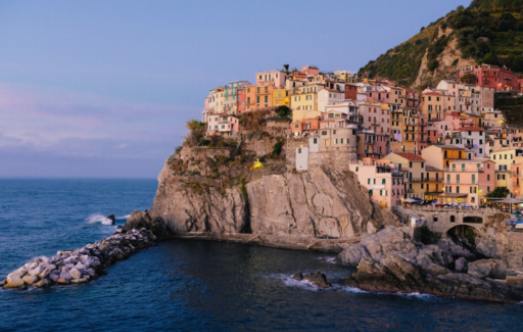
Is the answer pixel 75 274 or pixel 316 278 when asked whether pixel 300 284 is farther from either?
pixel 75 274

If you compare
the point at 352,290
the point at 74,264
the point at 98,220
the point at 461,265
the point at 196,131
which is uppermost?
the point at 196,131

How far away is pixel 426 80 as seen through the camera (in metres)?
117

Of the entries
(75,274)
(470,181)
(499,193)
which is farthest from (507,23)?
(75,274)

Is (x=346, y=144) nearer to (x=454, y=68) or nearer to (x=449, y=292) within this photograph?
(x=449, y=292)

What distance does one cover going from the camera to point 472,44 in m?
114

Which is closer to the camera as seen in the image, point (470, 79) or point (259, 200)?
point (259, 200)

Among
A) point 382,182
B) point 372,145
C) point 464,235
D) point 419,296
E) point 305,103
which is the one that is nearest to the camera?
point 419,296

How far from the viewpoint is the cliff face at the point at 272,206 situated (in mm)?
69250

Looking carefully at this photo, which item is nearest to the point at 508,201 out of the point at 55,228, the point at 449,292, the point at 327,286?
the point at 449,292

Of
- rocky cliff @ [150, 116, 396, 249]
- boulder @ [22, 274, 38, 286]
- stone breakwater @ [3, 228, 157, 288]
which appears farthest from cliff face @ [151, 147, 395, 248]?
boulder @ [22, 274, 38, 286]

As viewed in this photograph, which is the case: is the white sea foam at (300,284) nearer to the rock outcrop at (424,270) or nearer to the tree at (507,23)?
the rock outcrop at (424,270)

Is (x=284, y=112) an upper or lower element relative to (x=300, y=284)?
upper

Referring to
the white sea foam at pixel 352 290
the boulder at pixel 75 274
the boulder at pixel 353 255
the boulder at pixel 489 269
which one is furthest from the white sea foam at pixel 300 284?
the boulder at pixel 75 274

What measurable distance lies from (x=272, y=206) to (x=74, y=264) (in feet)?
92.7
